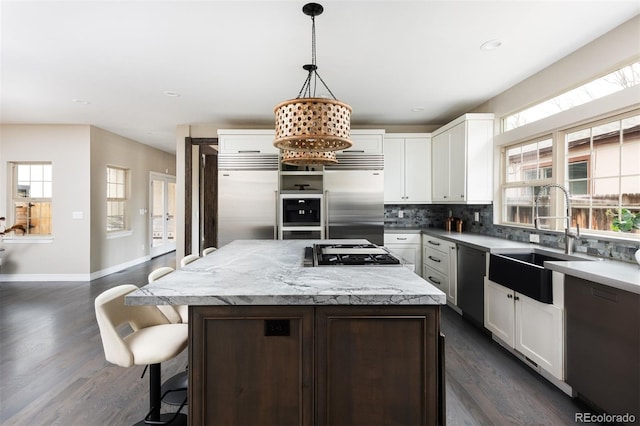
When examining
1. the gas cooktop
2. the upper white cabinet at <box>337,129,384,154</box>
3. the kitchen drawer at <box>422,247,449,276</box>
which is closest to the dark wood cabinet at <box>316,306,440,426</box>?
the gas cooktop

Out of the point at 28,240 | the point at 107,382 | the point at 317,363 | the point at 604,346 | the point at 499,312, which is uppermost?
the point at 28,240

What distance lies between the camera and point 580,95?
2.82 m

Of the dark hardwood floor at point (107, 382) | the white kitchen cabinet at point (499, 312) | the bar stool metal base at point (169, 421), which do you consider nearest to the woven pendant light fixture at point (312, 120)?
the bar stool metal base at point (169, 421)

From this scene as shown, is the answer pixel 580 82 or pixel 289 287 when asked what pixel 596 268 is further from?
pixel 289 287

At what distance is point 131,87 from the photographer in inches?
143

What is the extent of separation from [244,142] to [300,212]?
1298mm

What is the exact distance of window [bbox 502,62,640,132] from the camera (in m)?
2.39

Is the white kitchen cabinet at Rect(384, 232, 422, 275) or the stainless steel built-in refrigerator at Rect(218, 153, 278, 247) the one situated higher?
the stainless steel built-in refrigerator at Rect(218, 153, 278, 247)

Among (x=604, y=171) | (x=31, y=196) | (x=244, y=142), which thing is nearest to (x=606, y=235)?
(x=604, y=171)

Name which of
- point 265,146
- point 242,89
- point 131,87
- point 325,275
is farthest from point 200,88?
point 325,275

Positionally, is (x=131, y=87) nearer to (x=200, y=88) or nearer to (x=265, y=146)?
(x=200, y=88)

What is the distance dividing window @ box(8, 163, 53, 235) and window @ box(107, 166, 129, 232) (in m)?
0.88

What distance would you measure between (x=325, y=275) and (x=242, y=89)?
2.79 m

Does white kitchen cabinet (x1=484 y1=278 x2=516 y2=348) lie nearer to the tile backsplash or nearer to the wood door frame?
the tile backsplash
